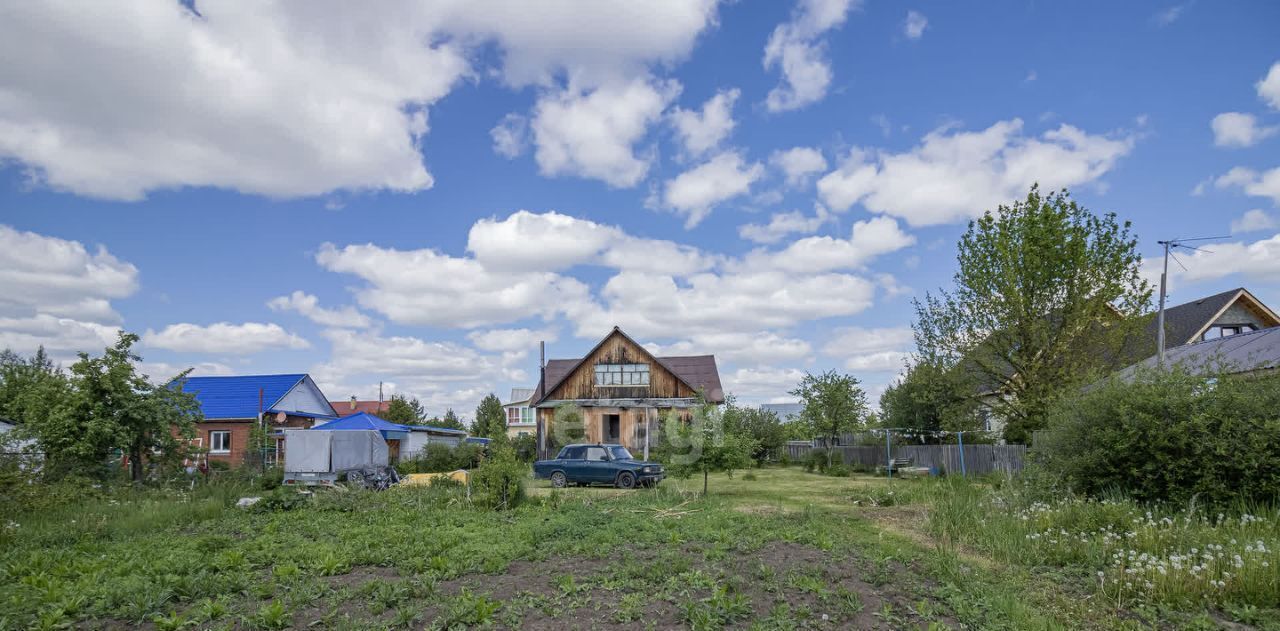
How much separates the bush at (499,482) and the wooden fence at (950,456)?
11.8 m

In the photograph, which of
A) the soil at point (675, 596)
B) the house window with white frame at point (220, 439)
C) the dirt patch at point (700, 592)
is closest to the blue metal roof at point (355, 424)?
the house window with white frame at point (220, 439)

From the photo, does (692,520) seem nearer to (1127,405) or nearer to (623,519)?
(623,519)

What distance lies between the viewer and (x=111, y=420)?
51.4 feet

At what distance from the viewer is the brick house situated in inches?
1371

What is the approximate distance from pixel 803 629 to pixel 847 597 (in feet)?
2.71

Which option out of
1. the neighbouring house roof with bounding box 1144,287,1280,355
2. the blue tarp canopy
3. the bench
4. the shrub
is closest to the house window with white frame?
the blue tarp canopy

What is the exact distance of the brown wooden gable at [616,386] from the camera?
109 feet

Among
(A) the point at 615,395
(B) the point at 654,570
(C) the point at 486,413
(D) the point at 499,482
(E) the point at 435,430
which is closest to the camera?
(B) the point at 654,570

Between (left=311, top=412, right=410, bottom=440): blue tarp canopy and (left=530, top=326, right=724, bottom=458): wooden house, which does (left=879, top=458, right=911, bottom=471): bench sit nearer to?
(left=530, top=326, right=724, bottom=458): wooden house

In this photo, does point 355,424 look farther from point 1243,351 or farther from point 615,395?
point 1243,351

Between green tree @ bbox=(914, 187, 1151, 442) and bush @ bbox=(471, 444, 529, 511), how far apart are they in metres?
15.5

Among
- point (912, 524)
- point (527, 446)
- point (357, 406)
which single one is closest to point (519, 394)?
point (357, 406)

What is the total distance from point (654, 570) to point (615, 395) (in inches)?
1047

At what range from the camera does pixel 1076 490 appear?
10.9 meters
